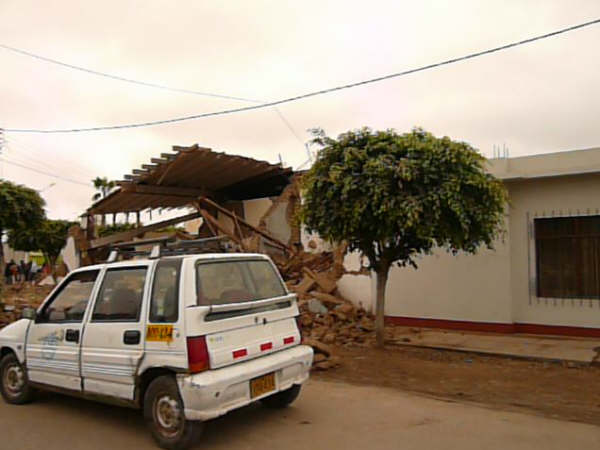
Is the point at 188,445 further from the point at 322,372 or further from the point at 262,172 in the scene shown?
the point at 262,172

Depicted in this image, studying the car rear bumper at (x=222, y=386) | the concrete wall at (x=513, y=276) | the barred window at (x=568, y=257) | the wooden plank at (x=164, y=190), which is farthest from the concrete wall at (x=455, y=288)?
the wooden plank at (x=164, y=190)

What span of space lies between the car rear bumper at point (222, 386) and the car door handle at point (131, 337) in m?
0.61

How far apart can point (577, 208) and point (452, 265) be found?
2.49m

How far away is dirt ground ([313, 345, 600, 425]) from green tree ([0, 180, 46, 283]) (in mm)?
12533

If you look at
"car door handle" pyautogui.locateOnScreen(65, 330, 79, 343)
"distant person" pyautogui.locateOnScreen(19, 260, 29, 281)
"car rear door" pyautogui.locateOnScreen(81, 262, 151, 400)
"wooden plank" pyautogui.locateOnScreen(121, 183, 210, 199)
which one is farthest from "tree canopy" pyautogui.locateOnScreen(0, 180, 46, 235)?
"car rear door" pyautogui.locateOnScreen(81, 262, 151, 400)

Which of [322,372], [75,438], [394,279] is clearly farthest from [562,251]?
[75,438]

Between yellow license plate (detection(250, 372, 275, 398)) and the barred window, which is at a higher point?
the barred window

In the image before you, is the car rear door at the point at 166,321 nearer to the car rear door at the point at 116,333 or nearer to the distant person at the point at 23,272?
the car rear door at the point at 116,333

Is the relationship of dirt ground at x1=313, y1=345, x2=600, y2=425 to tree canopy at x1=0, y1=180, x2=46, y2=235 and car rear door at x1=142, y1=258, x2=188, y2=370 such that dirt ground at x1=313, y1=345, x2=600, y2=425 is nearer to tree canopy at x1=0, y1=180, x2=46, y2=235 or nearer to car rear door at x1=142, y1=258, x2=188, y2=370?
car rear door at x1=142, y1=258, x2=188, y2=370

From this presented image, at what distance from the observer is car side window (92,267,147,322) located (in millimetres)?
5219

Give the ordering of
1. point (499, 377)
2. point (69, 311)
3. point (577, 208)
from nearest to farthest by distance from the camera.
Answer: point (69, 311), point (499, 377), point (577, 208)

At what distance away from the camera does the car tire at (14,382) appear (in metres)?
6.30

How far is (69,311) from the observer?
5.84 meters

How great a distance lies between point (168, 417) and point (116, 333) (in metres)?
0.96
